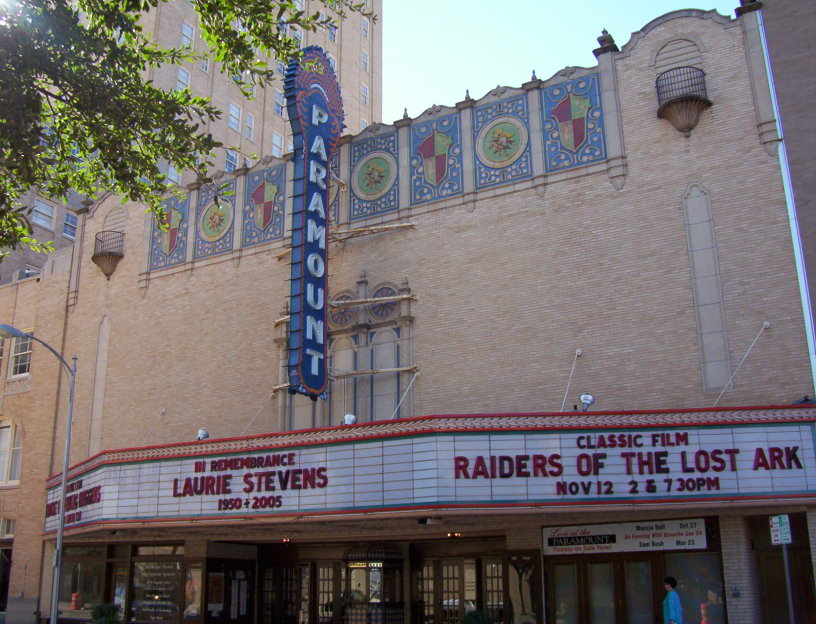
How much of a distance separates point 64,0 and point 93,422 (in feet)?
54.8

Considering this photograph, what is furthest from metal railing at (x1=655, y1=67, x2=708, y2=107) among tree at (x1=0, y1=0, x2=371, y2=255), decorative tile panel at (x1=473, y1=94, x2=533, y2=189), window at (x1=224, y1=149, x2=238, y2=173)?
window at (x1=224, y1=149, x2=238, y2=173)

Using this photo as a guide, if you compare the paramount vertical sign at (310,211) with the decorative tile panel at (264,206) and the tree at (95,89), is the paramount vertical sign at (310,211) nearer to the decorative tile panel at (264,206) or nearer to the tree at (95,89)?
the decorative tile panel at (264,206)

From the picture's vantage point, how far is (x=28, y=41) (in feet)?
44.1

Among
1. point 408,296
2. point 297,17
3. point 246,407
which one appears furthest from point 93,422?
point 297,17

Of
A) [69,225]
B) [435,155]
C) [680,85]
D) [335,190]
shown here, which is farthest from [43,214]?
[680,85]

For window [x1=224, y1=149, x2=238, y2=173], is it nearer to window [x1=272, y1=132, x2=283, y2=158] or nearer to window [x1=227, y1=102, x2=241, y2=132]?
window [x1=227, y1=102, x2=241, y2=132]

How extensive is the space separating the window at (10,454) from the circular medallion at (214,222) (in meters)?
10.3

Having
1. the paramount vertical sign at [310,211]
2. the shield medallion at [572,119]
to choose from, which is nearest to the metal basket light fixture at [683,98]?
the shield medallion at [572,119]

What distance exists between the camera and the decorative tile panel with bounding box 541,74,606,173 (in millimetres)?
21766

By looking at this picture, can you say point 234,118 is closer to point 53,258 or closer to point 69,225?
point 69,225

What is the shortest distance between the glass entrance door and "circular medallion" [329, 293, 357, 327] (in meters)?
8.30

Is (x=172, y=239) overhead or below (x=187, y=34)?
below

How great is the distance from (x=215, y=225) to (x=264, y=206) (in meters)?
1.98

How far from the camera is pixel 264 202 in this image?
26.5m
